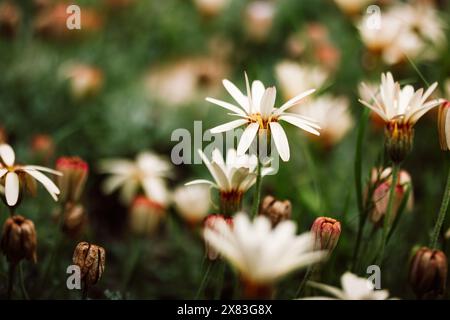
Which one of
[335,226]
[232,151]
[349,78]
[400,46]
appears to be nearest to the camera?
[335,226]

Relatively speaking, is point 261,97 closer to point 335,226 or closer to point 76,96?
point 335,226

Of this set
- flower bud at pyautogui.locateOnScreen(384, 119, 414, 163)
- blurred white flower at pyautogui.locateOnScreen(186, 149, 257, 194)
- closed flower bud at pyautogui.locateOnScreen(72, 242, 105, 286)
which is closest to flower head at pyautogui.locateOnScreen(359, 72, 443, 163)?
flower bud at pyautogui.locateOnScreen(384, 119, 414, 163)

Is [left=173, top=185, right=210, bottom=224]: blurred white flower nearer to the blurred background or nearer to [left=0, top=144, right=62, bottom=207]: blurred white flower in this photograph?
the blurred background

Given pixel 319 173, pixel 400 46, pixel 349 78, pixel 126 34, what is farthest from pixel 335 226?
pixel 126 34

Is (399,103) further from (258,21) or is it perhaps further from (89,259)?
(258,21)

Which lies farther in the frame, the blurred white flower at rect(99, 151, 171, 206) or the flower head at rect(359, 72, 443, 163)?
the blurred white flower at rect(99, 151, 171, 206)

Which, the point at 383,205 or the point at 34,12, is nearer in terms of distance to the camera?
the point at 383,205

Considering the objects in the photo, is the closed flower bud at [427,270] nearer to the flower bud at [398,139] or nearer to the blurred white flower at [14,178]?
the flower bud at [398,139]
